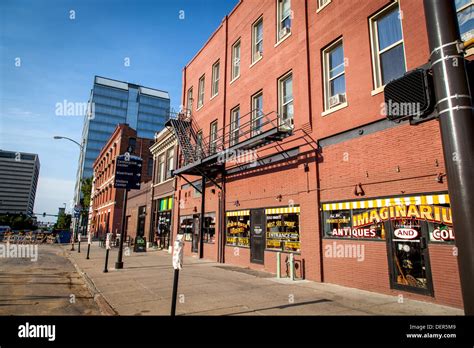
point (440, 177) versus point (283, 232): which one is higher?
point (440, 177)

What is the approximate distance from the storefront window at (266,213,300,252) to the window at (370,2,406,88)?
561 cm

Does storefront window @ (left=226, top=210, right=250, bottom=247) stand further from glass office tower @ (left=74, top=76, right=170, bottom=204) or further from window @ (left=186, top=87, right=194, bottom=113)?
glass office tower @ (left=74, top=76, right=170, bottom=204)

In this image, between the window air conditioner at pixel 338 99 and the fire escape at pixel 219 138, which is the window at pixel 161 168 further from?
the window air conditioner at pixel 338 99

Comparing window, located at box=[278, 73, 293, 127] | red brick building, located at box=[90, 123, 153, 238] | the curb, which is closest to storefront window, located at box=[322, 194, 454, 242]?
window, located at box=[278, 73, 293, 127]

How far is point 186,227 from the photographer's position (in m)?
21.0

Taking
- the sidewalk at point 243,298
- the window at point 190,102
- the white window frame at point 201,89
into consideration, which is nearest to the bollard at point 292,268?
the sidewalk at point 243,298

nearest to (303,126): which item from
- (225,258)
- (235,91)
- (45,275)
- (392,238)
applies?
(392,238)

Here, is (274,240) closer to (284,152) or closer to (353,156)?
(284,152)

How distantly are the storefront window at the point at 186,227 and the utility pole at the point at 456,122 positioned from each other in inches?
734

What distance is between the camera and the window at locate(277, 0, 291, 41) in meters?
13.8

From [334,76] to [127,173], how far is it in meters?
9.85

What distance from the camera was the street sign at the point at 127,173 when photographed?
1404 cm

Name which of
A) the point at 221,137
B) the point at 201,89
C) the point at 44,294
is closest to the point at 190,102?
the point at 201,89

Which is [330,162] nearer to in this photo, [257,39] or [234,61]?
[257,39]
